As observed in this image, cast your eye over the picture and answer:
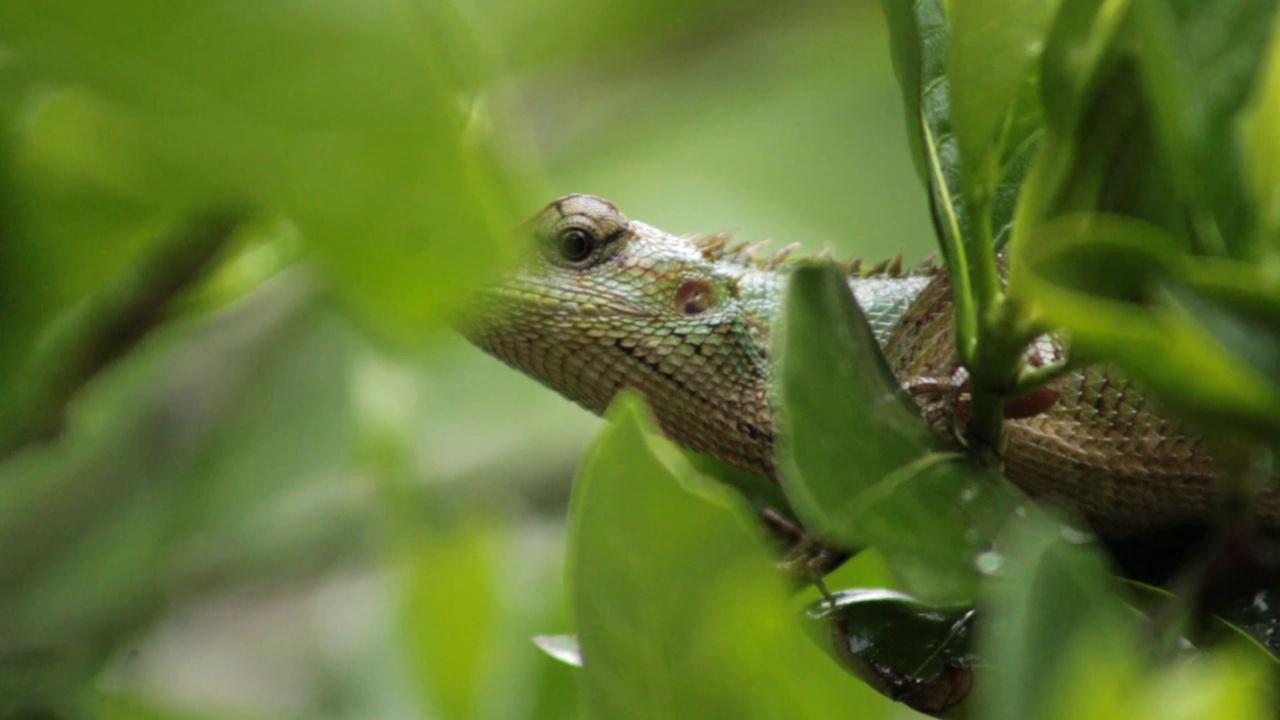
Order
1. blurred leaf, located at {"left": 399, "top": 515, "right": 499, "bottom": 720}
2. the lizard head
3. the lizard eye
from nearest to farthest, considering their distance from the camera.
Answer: blurred leaf, located at {"left": 399, "top": 515, "right": 499, "bottom": 720}, the lizard head, the lizard eye

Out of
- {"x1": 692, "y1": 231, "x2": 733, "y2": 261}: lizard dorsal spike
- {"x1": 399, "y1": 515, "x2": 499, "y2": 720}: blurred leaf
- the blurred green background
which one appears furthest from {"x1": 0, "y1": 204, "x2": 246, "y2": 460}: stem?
{"x1": 692, "y1": 231, "x2": 733, "y2": 261}: lizard dorsal spike

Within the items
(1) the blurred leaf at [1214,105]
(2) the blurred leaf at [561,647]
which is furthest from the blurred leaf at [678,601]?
(2) the blurred leaf at [561,647]

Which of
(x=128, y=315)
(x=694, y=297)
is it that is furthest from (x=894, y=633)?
(x=694, y=297)

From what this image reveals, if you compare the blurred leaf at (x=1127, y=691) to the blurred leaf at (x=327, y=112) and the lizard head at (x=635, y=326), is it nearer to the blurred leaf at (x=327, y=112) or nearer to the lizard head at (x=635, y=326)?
the blurred leaf at (x=327, y=112)

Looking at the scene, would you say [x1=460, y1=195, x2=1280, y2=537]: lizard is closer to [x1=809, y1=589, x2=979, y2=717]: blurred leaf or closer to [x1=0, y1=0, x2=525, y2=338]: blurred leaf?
[x1=809, y1=589, x2=979, y2=717]: blurred leaf

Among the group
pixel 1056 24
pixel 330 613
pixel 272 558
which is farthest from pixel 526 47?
pixel 330 613

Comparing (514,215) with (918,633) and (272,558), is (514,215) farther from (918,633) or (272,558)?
(272,558)
